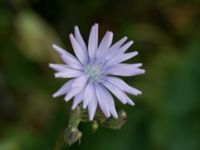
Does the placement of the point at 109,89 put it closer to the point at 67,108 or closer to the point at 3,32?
the point at 67,108

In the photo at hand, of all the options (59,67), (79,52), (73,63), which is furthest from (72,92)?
(79,52)

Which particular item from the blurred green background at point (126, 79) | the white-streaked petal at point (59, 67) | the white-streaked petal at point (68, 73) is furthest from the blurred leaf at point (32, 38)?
the white-streaked petal at point (59, 67)

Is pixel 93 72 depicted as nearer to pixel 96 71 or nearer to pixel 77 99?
pixel 96 71

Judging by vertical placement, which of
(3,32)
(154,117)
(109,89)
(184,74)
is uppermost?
(3,32)

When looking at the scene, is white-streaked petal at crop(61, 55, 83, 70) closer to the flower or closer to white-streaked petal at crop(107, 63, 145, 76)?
the flower

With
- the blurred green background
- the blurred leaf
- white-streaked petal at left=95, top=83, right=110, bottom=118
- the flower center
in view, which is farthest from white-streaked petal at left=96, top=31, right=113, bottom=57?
the blurred leaf

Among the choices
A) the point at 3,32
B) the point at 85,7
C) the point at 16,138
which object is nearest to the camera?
the point at 16,138

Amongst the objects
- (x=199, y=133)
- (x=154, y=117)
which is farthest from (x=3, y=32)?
(x=199, y=133)
